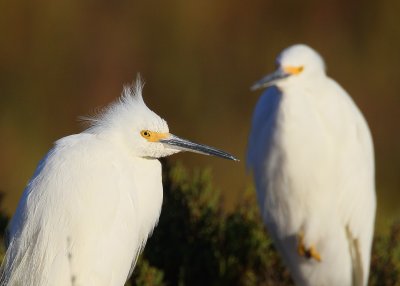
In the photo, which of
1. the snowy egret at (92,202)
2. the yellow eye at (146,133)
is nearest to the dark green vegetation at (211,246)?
the snowy egret at (92,202)

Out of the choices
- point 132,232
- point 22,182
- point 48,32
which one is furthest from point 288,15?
point 132,232

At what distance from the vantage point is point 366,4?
29.7ft

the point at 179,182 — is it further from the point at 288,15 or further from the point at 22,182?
the point at 288,15

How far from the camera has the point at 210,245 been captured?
5043 mm

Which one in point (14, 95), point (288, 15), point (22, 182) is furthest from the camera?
point (288, 15)

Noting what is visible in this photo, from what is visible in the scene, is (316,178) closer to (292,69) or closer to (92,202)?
(292,69)

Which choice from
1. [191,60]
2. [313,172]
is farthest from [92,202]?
[191,60]

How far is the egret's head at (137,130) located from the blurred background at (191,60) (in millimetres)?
4228

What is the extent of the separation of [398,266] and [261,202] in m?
0.80

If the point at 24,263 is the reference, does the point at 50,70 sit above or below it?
above

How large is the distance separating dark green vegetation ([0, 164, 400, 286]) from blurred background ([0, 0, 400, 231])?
246 centimetres

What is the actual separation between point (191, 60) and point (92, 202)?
18.0ft

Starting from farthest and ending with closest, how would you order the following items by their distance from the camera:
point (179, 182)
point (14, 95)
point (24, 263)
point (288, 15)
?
1. point (288, 15)
2. point (14, 95)
3. point (179, 182)
4. point (24, 263)

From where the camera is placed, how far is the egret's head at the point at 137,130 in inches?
135
